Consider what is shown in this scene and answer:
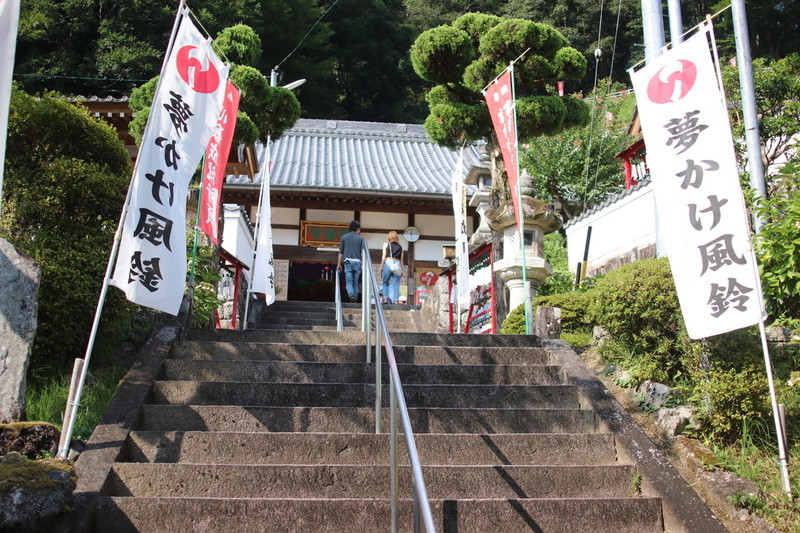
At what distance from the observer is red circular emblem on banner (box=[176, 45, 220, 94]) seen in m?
6.53

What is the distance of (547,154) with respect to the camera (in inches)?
897

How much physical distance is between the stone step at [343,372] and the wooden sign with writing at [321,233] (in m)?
12.8

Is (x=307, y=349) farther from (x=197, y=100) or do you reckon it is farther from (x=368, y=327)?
(x=197, y=100)

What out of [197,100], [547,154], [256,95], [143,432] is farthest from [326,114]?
[143,432]

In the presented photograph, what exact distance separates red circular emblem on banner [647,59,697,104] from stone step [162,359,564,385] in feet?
8.00

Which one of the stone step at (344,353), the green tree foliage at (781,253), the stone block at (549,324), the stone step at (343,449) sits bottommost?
the stone step at (343,449)

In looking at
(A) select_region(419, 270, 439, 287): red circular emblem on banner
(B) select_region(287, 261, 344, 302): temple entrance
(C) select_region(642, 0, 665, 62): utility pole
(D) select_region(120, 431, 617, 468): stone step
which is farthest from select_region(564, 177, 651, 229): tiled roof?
(D) select_region(120, 431, 617, 468): stone step

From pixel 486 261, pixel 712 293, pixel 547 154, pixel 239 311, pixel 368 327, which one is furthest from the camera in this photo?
pixel 547 154

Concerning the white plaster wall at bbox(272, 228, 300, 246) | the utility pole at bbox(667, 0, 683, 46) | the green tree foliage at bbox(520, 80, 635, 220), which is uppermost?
the green tree foliage at bbox(520, 80, 635, 220)

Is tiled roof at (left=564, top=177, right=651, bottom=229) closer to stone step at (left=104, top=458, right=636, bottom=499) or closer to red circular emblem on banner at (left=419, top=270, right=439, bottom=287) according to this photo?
red circular emblem on banner at (left=419, top=270, right=439, bottom=287)

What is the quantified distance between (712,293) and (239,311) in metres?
7.35

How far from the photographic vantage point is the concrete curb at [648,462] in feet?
14.9

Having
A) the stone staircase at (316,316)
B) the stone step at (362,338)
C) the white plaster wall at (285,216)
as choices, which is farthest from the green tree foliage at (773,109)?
the white plaster wall at (285,216)

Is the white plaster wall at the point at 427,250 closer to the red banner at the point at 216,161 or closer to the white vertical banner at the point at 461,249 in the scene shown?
the white vertical banner at the point at 461,249
